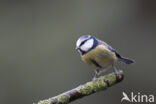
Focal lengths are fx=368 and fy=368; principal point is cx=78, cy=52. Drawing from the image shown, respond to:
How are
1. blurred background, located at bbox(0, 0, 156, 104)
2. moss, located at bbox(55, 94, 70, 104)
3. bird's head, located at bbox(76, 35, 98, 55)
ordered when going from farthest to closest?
blurred background, located at bbox(0, 0, 156, 104) < bird's head, located at bbox(76, 35, 98, 55) < moss, located at bbox(55, 94, 70, 104)

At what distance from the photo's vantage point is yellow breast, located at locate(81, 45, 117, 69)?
3.66 feet

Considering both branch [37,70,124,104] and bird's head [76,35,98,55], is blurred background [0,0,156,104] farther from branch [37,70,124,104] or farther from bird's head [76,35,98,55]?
branch [37,70,124,104]

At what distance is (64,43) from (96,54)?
7.24 feet

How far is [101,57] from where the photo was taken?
3.81ft

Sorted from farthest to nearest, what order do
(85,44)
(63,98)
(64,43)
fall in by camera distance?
(64,43) → (85,44) → (63,98)

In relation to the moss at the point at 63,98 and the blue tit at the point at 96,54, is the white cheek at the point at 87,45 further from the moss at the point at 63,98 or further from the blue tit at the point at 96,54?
the moss at the point at 63,98

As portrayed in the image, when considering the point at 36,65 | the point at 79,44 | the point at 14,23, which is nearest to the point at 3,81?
the point at 36,65

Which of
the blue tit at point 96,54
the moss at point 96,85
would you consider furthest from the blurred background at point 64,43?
the moss at point 96,85

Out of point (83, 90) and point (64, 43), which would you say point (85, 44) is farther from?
point (64, 43)

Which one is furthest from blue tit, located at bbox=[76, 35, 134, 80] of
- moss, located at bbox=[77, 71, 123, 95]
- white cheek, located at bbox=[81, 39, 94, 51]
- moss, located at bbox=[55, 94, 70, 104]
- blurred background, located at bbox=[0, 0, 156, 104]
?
blurred background, located at bbox=[0, 0, 156, 104]

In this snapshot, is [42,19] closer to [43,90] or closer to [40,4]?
[40,4]

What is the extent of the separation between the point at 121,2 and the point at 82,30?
0.49 metres

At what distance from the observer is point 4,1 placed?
3705 millimetres

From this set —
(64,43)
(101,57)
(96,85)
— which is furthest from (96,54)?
(64,43)
